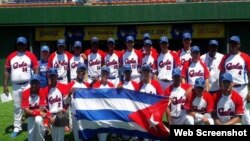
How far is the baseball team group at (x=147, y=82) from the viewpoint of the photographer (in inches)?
259

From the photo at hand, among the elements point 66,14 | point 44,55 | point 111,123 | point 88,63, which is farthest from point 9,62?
point 66,14

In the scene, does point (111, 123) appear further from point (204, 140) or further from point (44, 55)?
point (44, 55)

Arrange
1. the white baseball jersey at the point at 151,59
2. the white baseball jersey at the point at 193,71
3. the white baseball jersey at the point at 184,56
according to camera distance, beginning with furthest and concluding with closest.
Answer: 1. the white baseball jersey at the point at 151,59
2. the white baseball jersey at the point at 184,56
3. the white baseball jersey at the point at 193,71

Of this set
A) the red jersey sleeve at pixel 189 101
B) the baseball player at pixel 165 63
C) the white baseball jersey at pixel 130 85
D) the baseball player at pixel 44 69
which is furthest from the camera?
the baseball player at pixel 44 69

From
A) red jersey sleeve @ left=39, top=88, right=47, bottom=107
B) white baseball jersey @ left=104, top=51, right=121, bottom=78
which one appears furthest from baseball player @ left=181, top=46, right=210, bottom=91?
red jersey sleeve @ left=39, top=88, right=47, bottom=107

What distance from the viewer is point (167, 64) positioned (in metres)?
8.44

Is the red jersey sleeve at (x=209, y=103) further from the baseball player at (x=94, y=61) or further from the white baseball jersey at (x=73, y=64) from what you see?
the white baseball jersey at (x=73, y=64)

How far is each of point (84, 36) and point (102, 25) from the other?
3.29 feet

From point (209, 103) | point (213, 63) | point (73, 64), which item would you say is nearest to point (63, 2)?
point (73, 64)

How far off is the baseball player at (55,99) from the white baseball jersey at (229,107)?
110 inches

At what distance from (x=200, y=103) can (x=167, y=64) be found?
6.41 feet

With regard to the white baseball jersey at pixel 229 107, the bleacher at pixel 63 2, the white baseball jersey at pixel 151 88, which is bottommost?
the white baseball jersey at pixel 229 107

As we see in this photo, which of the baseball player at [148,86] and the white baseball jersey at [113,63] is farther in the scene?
the white baseball jersey at [113,63]

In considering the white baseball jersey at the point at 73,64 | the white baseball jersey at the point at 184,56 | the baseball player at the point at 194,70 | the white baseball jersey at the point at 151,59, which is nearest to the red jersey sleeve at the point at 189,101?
the baseball player at the point at 194,70
